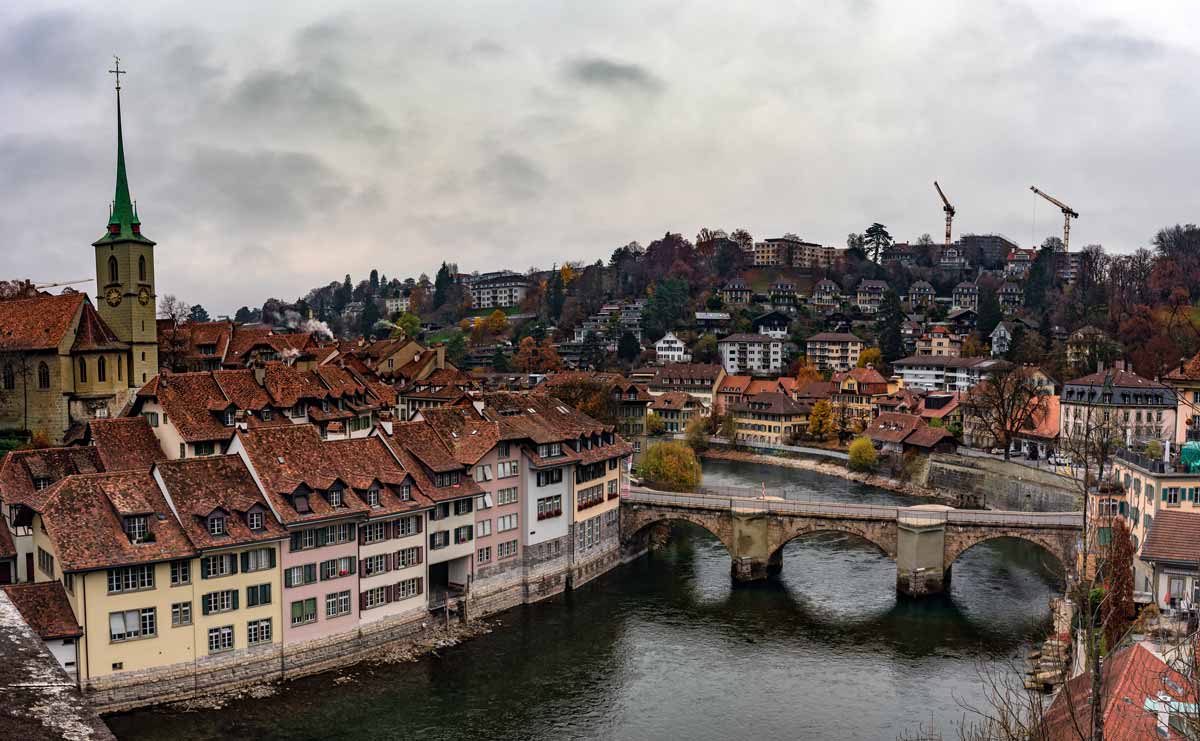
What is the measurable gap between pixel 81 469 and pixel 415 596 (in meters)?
13.8

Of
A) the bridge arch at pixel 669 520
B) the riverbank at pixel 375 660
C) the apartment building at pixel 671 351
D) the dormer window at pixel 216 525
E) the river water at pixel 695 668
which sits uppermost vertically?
the apartment building at pixel 671 351

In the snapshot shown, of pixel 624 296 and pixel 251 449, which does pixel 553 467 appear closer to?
pixel 251 449

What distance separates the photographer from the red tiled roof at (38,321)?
5409 cm

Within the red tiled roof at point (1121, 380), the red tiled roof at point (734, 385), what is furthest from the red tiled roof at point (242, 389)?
the red tiled roof at point (734, 385)

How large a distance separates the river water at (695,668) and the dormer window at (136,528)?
549 cm

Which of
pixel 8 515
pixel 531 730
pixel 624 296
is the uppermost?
pixel 624 296

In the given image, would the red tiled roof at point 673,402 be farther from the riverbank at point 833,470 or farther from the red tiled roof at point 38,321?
the red tiled roof at point 38,321

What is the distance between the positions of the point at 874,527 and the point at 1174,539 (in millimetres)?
15373

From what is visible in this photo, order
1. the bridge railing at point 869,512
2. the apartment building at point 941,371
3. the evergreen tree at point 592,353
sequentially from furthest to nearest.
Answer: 1. the evergreen tree at point 592,353
2. the apartment building at point 941,371
3. the bridge railing at point 869,512

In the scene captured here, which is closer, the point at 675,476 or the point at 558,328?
the point at 675,476

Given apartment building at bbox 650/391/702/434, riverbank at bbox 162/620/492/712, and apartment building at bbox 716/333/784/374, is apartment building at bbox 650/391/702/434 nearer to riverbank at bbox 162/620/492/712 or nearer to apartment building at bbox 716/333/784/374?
apartment building at bbox 716/333/784/374

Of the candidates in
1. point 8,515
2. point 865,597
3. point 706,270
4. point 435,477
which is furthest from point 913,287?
point 8,515

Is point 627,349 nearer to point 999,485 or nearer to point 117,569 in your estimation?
point 999,485

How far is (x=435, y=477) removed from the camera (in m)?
42.7
